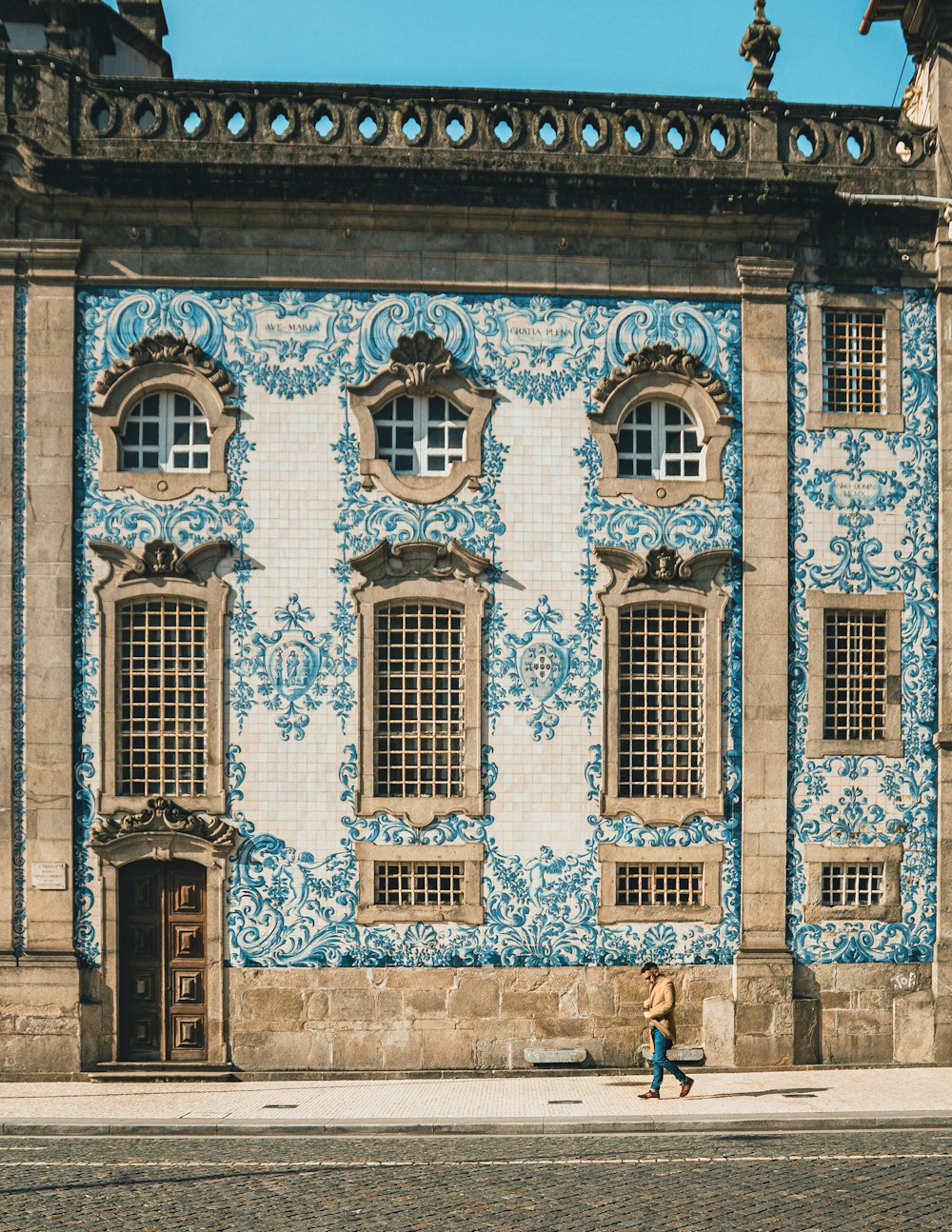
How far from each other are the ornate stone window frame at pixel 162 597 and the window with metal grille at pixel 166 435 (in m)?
1.04

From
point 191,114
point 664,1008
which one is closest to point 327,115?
point 191,114

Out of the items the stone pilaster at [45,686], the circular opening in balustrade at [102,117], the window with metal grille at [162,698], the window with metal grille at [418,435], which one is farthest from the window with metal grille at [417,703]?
the circular opening in balustrade at [102,117]

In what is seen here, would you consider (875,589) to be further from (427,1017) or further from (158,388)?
(158,388)

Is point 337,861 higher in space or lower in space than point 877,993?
higher

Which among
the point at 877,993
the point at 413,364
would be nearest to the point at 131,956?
the point at 413,364

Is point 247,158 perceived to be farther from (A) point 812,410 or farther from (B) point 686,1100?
(B) point 686,1100

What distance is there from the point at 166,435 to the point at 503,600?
4.47 metres

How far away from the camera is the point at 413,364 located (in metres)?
15.7

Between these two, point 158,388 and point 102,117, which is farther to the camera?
point 102,117

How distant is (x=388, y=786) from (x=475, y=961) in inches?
89.7

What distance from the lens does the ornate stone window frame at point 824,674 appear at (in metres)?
15.9

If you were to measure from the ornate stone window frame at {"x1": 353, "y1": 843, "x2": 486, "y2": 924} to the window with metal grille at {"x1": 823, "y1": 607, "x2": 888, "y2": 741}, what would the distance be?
458 cm

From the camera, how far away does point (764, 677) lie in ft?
52.0

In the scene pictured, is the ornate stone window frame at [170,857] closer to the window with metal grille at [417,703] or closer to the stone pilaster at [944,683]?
the window with metal grille at [417,703]
